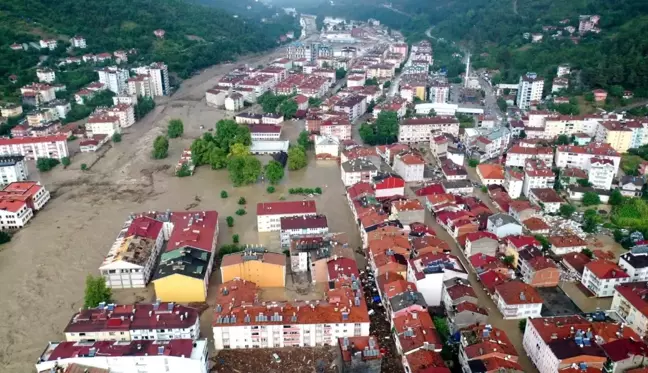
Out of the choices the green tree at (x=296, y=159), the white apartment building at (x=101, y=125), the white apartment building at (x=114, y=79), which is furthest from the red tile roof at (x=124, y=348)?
the white apartment building at (x=114, y=79)

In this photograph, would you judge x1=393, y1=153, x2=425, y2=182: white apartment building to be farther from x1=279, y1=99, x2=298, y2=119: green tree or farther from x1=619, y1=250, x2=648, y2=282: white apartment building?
x1=279, y1=99, x2=298, y2=119: green tree

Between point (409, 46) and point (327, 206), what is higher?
point (409, 46)

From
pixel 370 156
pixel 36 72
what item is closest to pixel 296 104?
pixel 370 156

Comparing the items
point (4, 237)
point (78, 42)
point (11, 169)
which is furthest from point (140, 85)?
point (4, 237)

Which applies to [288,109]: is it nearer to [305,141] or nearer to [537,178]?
[305,141]

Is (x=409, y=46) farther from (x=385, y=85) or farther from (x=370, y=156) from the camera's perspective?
(x=370, y=156)

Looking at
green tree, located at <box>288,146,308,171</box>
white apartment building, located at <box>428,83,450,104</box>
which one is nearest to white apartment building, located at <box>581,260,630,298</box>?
green tree, located at <box>288,146,308,171</box>
